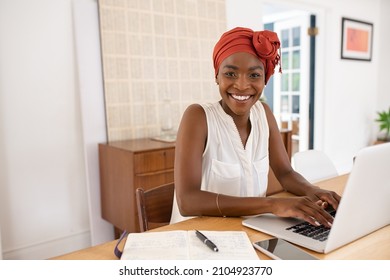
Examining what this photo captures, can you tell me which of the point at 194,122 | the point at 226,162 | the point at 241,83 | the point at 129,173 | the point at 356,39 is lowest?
the point at 129,173

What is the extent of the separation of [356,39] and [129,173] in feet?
11.8

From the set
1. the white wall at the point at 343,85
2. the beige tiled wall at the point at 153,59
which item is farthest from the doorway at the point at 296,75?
the beige tiled wall at the point at 153,59

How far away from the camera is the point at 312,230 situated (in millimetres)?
846

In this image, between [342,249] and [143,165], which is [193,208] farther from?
[143,165]

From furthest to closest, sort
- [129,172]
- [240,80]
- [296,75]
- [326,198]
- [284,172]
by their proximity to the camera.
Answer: [296,75], [129,172], [284,172], [240,80], [326,198]

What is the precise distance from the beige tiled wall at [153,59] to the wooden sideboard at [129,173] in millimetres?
225

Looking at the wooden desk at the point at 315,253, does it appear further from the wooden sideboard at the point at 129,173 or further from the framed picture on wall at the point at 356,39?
the framed picture on wall at the point at 356,39

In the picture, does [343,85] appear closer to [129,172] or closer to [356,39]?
[356,39]

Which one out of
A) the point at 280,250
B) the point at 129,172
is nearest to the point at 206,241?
the point at 280,250

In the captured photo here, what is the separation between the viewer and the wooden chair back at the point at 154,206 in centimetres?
113

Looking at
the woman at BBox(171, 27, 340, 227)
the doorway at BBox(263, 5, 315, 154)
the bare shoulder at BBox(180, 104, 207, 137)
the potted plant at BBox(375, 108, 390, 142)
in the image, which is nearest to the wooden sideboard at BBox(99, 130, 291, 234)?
the woman at BBox(171, 27, 340, 227)

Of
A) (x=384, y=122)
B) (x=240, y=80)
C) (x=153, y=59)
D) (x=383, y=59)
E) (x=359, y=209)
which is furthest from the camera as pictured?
(x=383, y=59)

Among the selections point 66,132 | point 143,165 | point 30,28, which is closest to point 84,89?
point 66,132
